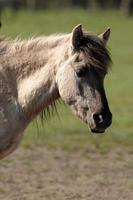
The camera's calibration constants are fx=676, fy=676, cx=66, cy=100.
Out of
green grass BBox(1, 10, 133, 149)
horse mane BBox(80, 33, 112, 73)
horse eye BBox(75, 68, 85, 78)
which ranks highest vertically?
horse mane BBox(80, 33, 112, 73)

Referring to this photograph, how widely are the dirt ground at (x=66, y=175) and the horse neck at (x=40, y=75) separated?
232 centimetres

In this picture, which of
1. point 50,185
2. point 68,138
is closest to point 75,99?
point 50,185

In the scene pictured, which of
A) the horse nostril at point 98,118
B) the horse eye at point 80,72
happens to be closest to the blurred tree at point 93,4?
the horse eye at point 80,72

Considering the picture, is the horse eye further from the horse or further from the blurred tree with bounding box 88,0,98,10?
the blurred tree with bounding box 88,0,98,10

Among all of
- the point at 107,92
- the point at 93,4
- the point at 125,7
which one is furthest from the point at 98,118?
the point at 93,4

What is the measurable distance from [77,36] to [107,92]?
556 inches

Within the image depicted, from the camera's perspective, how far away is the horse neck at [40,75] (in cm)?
707

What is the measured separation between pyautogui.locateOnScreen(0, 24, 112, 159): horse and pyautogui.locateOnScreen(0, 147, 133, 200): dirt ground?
7.41 feet

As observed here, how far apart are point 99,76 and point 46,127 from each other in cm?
837

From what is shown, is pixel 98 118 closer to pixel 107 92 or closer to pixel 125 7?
pixel 107 92

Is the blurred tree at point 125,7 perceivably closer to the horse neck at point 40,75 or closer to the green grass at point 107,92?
the green grass at point 107,92

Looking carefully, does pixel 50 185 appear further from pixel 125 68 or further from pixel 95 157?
pixel 125 68

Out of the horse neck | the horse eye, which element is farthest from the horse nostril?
the horse neck

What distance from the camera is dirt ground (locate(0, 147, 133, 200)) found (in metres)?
9.35
